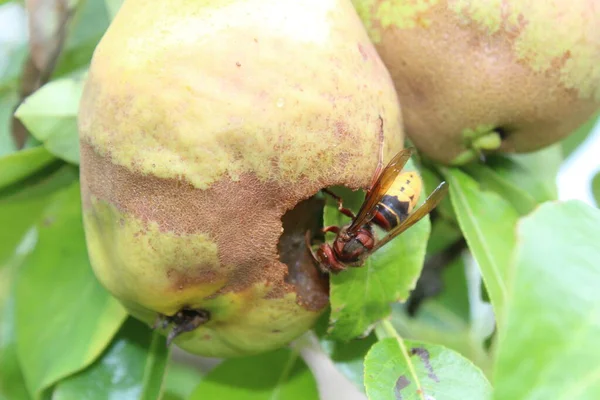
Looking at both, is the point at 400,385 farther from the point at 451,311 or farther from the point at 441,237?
the point at 451,311

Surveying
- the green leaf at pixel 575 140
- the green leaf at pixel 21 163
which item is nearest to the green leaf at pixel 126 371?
the green leaf at pixel 21 163

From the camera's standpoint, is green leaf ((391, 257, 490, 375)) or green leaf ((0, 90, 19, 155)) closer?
green leaf ((0, 90, 19, 155))

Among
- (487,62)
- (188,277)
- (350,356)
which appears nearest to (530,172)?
(487,62)

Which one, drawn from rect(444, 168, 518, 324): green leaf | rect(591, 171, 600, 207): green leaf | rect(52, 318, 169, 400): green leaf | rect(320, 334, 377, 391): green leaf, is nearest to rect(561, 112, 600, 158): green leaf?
rect(591, 171, 600, 207): green leaf

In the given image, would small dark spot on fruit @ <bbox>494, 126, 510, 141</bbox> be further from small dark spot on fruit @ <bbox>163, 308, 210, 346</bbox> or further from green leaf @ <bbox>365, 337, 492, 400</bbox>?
small dark spot on fruit @ <bbox>163, 308, 210, 346</bbox>

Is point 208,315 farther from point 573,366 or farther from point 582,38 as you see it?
point 582,38

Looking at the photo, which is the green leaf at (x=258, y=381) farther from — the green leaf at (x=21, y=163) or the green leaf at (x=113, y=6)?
the green leaf at (x=113, y=6)
